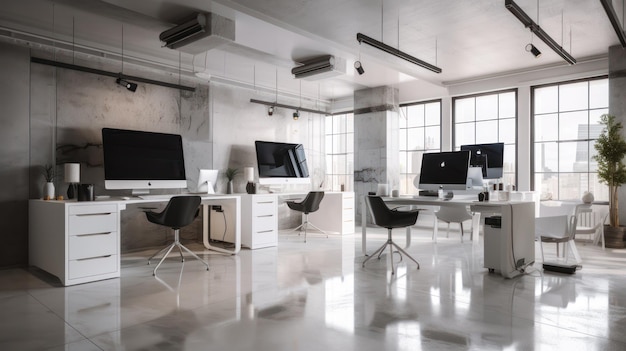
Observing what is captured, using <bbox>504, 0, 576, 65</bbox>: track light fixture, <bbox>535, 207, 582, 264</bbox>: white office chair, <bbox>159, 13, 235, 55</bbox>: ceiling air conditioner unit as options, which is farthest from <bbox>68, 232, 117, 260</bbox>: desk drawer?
<bbox>535, 207, 582, 264</bbox>: white office chair

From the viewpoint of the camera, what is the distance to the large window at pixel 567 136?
7.12 meters

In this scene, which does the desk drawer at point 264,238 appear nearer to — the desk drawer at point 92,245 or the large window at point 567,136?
the desk drawer at point 92,245

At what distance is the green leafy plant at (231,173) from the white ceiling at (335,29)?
1.80 m

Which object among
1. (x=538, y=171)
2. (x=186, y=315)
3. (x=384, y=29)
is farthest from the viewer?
(x=538, y=171)

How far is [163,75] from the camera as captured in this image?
6762 mm

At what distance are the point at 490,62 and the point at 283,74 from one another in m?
3.85

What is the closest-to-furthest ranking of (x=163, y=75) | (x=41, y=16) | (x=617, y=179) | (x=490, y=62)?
(x=41, y=16), (x=617, y=179), (x=163, y=75), (x=490, y=62)

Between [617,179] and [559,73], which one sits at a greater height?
[559,73]

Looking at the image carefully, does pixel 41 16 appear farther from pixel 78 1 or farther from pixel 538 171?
pixel 538 171

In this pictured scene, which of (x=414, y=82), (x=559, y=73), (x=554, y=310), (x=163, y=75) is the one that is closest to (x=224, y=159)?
(x=163, y=75)

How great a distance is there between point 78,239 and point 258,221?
264cm

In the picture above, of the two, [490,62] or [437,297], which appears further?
[490,62]

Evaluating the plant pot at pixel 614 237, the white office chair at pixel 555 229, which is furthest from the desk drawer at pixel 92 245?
the plant pot at pixel 614 237

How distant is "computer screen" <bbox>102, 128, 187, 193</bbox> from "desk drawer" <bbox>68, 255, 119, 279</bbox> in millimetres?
1181
